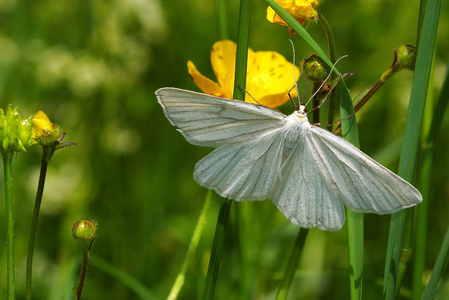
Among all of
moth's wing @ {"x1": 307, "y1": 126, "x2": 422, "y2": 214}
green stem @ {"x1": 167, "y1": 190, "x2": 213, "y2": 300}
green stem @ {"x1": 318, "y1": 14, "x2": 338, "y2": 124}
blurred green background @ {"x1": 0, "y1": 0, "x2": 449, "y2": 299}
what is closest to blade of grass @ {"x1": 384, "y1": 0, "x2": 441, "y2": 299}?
moth's wing @ {"x1": 307, "y1": 126, "x2": 422, "y2": 214}

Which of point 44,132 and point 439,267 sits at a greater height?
point 44,132

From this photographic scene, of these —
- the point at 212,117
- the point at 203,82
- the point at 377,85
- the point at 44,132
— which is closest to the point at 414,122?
the point at 377,85

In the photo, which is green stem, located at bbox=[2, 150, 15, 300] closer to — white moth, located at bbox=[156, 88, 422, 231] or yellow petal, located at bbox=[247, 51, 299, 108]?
white moth, located at bbox=[156, 88, 422, 231]

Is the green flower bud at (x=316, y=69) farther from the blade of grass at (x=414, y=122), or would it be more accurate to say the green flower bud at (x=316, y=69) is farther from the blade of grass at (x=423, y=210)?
the blade of grass at (x=423, y=210)

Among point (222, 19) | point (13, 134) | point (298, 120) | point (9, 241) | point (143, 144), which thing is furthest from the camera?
point (143, 144)

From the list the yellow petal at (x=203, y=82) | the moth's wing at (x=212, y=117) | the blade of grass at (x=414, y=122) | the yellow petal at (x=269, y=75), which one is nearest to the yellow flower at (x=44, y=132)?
the moth's wing at (x=212, y=117)

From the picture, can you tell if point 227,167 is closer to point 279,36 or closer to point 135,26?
point 135,26

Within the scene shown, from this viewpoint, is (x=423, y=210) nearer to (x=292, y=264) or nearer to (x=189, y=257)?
(x=292, y=264)
